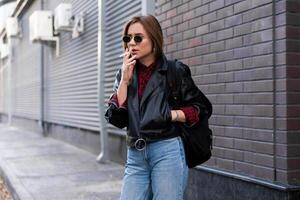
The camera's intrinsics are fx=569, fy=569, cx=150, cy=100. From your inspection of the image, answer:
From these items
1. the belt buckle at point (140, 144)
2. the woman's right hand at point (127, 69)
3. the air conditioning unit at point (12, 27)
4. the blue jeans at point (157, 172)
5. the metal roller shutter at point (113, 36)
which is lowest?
the blue jeans at point (157, 172)

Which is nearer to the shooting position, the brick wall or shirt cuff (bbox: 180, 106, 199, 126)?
shirt cuff (bbox: 180, 106, 199, 126)

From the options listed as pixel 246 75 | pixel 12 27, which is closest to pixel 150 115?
pixel 246 75

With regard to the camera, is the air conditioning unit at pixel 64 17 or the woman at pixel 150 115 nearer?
the woman at pixel 150 115

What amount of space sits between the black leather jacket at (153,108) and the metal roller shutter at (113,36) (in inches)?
231

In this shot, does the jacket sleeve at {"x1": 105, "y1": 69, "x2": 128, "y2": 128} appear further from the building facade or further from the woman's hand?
the building facade

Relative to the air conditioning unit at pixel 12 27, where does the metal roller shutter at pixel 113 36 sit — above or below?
below

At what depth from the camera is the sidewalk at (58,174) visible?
696 centimetres

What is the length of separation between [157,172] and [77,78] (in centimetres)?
954

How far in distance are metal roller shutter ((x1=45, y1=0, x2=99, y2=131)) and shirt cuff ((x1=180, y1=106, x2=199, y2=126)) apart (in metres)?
7.63

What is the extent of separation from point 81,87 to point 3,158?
93.6 inches

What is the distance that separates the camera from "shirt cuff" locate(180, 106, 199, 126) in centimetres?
324

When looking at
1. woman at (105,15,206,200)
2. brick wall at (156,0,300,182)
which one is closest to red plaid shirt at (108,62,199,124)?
woman at (105,15,206,200)

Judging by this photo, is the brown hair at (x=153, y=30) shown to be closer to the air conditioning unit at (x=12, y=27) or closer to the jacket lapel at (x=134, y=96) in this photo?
the jacket lapel at (x=134, y=96)

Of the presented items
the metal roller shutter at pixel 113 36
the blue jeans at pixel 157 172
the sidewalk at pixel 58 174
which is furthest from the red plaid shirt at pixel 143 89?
the metal roller shutter at pixel 113 36
